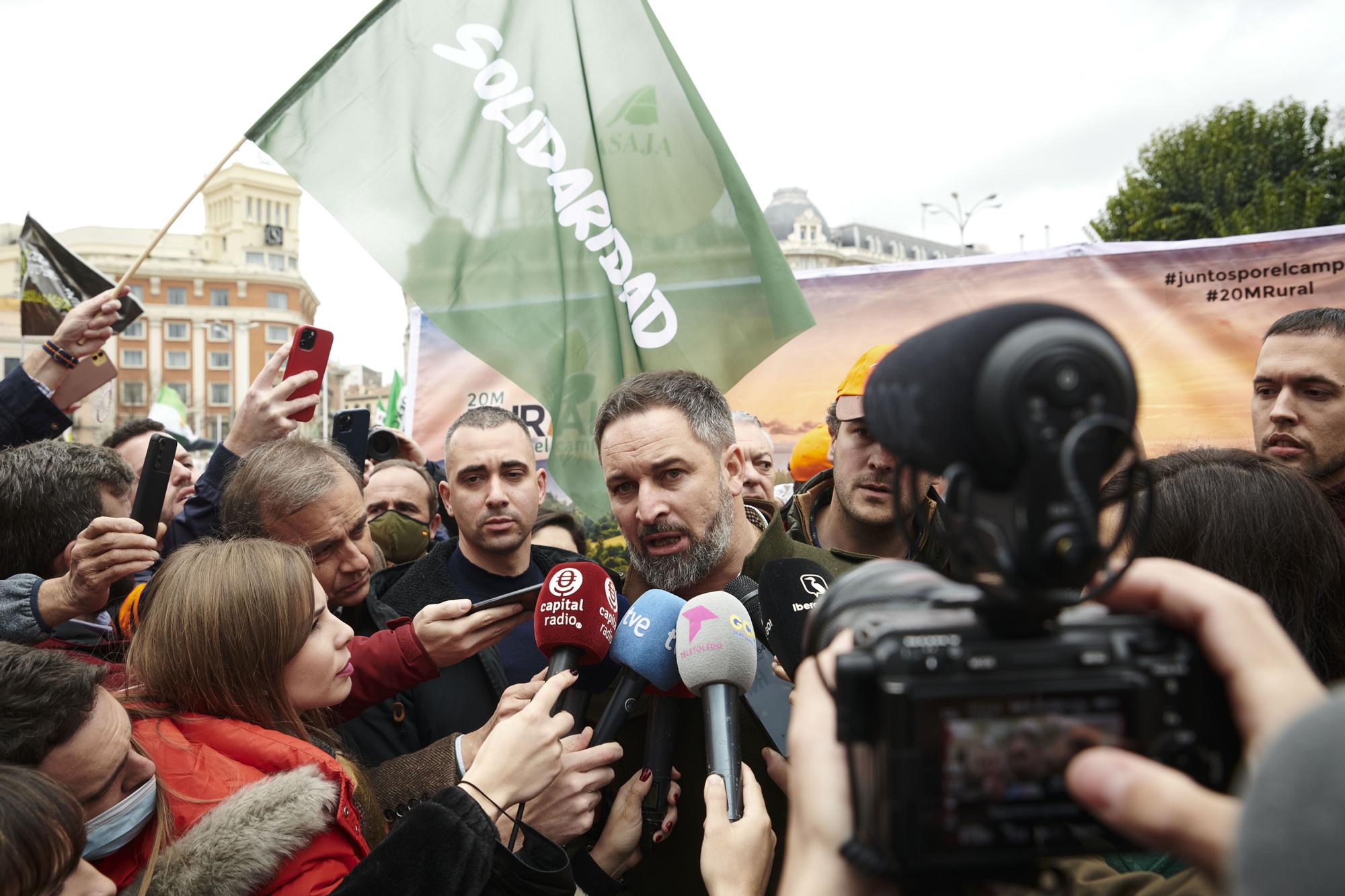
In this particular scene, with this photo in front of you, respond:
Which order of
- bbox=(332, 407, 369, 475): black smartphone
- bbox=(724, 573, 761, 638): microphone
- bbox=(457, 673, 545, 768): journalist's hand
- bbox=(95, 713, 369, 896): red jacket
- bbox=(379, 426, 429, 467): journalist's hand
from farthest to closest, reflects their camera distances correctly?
bbox=(379, 426, 429, 467): journalist's hand < bbox=(332, 407, 369, 475): black smartphone < bbox=(724, 573, 761, 638): microphone < bbox=(457, 673, 545, 768): journalist's hand < bbox=(95, 713, 369, 896): red jacket

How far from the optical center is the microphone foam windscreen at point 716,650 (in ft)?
5.88

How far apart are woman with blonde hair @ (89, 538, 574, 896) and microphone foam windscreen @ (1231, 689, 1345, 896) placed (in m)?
1.32

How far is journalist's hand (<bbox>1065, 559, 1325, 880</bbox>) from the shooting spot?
0.72m

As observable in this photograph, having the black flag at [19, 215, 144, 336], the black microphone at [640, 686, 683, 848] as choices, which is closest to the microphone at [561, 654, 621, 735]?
the black microphone at [640, 686, 683, 848]

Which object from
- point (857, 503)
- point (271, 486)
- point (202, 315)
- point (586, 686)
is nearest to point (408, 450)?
point (271, 486)

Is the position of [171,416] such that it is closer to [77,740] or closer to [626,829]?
[77,740]

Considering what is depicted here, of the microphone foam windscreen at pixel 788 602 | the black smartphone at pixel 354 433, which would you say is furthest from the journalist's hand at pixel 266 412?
the microphone foam windscreen at pixel 788 602

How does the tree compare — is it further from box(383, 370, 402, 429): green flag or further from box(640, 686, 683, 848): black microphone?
box(640, 686, 683, 848): black microphone

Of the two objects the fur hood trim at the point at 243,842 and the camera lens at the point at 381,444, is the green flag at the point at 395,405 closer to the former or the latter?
the camera lens at the point at 381,444

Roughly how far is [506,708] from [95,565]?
3.79ft

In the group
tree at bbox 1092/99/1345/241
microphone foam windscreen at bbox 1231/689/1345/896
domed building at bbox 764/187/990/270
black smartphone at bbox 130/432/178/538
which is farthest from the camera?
domed building at bbox 764/187/990/270

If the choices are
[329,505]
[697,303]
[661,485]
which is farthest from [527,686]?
[697,303]

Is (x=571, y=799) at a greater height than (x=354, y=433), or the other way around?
(x=354, y=433)

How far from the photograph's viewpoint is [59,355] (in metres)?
3.24
